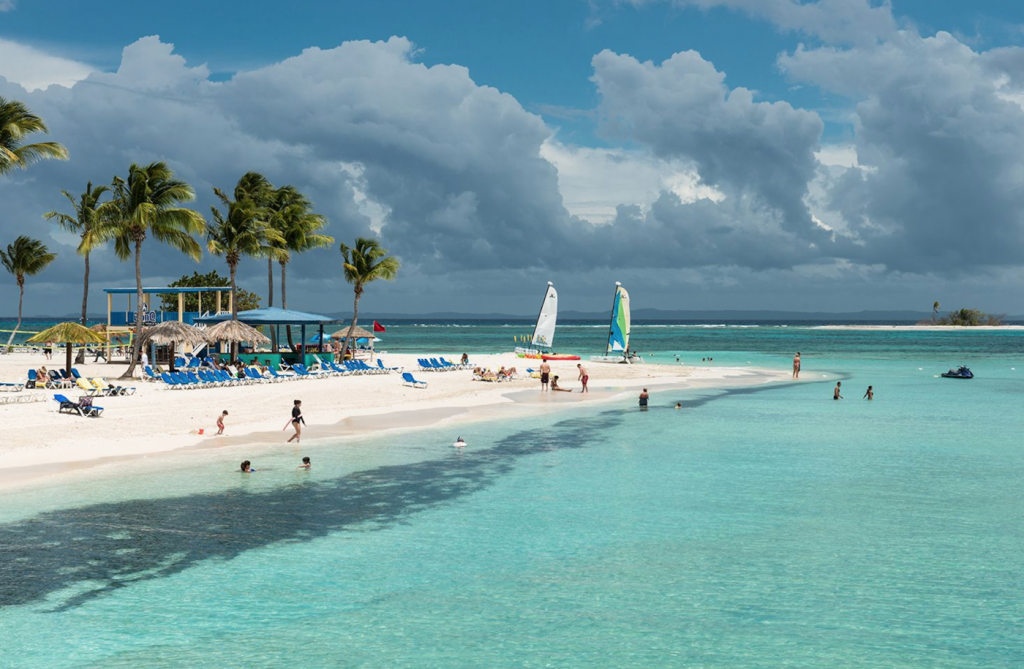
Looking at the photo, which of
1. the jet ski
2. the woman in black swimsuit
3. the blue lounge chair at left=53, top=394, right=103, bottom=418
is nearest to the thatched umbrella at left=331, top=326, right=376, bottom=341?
the blue lounge chair at left=53, top=394, right=103, bottom=418

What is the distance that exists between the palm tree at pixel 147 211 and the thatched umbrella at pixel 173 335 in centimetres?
82

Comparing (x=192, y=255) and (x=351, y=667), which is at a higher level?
(x=192, y=255)

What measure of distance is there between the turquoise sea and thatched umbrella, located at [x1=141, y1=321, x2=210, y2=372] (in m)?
18.8

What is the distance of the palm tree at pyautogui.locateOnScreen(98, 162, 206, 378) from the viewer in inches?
1592

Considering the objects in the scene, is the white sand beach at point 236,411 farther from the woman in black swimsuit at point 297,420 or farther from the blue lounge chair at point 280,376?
the blue lounge chair at point 280,376

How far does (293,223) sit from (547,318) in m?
22.3

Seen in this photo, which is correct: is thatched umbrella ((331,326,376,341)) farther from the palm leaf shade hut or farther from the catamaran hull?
the catamaran hull

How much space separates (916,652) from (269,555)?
10.2m

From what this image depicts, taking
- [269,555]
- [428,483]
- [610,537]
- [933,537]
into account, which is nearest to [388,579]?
[269,555]

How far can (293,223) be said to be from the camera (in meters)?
59.4

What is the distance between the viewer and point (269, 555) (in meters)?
14.8

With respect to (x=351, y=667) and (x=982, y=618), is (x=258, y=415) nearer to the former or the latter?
(x=351, y=667)

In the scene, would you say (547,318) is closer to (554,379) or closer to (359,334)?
(359,334)

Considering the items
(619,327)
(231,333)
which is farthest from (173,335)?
(619,327)
